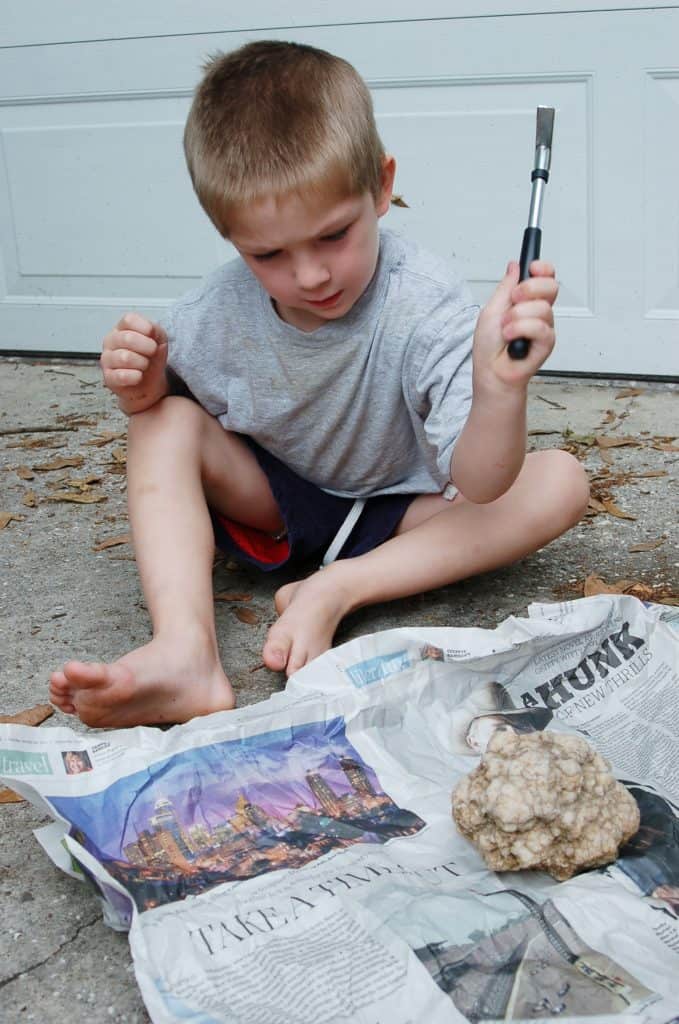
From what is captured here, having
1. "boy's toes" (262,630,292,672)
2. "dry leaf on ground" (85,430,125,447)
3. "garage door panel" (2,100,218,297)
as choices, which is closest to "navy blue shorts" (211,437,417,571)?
"boy's toes" (262,630,292,672)

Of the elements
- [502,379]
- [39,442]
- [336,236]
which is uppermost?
[336,236]

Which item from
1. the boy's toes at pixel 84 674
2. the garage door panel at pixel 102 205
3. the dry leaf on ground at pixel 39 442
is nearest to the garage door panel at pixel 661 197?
the garage door panel at pixel 102 205

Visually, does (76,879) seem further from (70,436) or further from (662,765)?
(70,436)

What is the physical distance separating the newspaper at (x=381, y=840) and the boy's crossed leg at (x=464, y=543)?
0.17 m

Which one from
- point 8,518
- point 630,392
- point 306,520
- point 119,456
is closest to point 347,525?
point 306,520

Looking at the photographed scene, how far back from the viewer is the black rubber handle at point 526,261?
0.93m

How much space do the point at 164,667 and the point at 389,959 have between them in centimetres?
41

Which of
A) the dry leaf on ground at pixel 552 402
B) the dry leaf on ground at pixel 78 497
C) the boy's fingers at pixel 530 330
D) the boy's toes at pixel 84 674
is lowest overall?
the dry leaf on ground at pixel 78 497

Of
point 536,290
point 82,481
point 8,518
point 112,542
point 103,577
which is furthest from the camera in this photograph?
point 82,481

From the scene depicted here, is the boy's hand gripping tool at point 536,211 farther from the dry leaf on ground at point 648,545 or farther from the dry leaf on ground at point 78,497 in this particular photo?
the dry leaf on ground at point 78,497

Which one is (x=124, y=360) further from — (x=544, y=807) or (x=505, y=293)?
(x=544, y=807)

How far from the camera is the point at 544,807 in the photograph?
2.66 feet

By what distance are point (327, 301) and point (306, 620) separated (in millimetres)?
321

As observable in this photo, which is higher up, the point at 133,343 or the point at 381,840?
the point at 133,343
